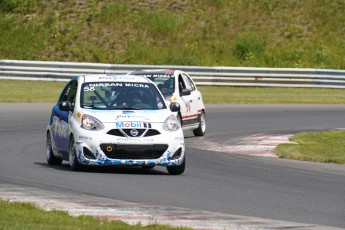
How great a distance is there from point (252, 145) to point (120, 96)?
521cm

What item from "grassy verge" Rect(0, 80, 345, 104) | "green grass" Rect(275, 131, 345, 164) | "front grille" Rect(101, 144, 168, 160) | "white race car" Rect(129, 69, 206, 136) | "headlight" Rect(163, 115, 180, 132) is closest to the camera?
"front grille" Rect(101, 144, 168, 160)

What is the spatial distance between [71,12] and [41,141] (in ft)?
87.5

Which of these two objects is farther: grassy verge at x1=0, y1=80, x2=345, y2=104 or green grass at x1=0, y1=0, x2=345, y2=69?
green grass at x1=0, y1=0, x2=345, y2=69

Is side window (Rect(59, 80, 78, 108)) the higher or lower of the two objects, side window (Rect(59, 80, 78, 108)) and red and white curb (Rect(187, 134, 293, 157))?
the higher

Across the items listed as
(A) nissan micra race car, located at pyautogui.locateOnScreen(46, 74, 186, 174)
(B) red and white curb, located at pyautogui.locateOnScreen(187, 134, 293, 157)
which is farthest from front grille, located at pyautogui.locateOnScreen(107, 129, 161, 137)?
(B) red and white curb, located at pyautogui.locateOnScreen(187, 134, 293, 157)

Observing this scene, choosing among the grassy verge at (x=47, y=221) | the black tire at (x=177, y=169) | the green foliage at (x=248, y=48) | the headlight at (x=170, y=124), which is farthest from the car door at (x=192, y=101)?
the green foliage at (x=248, y=48)

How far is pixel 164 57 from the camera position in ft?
149

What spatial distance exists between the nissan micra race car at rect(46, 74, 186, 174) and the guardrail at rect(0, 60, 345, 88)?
24.0 m

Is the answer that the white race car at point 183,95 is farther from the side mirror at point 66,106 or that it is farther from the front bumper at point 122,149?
the front bumper at point 122,149

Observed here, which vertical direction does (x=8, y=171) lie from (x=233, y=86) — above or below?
above

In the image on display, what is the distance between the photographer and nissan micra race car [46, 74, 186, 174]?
51.8 ft

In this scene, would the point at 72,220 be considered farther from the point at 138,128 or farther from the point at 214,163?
the point at 214,163

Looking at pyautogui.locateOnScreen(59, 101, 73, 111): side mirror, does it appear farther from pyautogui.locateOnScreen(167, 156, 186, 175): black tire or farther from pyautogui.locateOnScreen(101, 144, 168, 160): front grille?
pyautogui.locateOnScreen(167, 156, 186, 175): black tire

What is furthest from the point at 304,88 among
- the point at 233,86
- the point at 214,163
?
the point at 214,163
